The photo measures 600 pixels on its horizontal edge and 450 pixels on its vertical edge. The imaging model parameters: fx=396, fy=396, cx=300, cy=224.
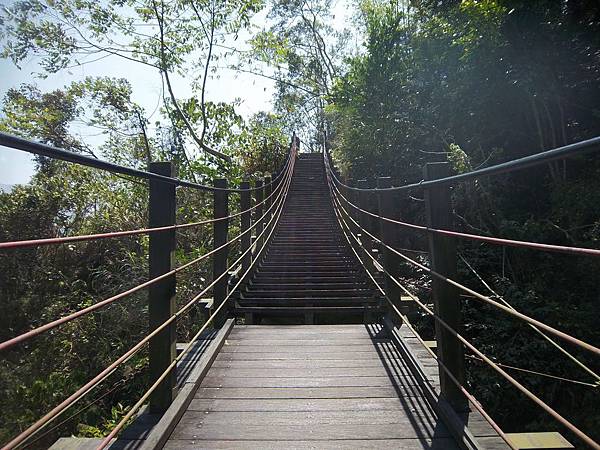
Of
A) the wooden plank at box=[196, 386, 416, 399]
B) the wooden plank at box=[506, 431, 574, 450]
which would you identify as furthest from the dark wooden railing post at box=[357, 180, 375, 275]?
the wooden plank at box=[506, 431, 574, 450]

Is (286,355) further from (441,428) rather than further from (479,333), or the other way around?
(479,333)

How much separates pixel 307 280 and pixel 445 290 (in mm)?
3076

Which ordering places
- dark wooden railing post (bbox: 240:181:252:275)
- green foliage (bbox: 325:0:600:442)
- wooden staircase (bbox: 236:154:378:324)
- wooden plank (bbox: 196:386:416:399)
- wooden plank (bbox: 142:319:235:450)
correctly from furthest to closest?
green foliage (bbox: 325:0:600:442) → dark wooden railing post (bbox: 240:181:252:275) → wooden staircase (bbox: 236:154:378:324) → wooden plank (bbox: 196:386:416:399) → wooden plank (bbox: 142:319:235:450)

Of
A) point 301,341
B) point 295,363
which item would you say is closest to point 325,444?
point 295,363

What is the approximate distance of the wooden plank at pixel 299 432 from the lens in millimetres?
1568

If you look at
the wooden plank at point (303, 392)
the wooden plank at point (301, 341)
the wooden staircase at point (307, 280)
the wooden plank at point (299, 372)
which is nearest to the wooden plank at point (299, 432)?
the wooden plank at point (303, 392)

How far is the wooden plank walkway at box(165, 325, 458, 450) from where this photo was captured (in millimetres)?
1558

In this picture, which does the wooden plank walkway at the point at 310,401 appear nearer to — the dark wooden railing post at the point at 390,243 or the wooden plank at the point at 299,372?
the wooden plank at the point at 299,372

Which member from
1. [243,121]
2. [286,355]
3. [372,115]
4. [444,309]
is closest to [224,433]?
[286,355]

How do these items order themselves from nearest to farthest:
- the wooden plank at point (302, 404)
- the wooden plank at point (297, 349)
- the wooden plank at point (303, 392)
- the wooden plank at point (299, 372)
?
the wooden plank at point (302, 404) → the wooden plank at point (303, 392) → the wooden plank at point (299, 372) → the wooden plank at point (297, 349)

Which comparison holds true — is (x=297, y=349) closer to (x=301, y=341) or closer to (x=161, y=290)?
(x=301, y=341)

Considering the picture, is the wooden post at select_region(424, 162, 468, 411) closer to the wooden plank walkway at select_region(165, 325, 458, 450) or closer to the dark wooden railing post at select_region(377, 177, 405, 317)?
the wooden plank walkway at select_region(165, 325, 458, 450)

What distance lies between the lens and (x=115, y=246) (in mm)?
10531

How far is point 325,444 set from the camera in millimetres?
1514
